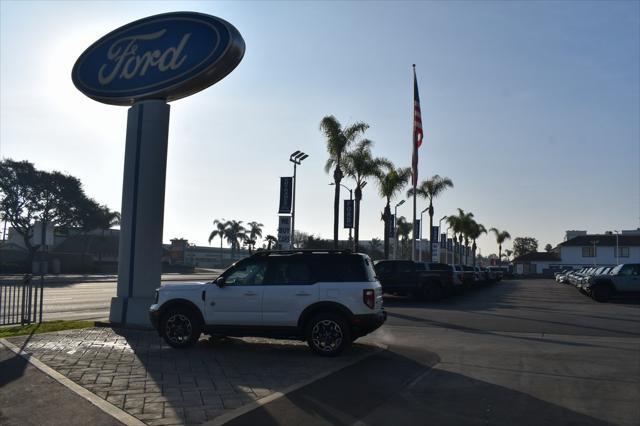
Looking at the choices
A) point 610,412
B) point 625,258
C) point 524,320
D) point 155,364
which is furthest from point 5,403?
point 625,258

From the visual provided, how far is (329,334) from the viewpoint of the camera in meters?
11.2

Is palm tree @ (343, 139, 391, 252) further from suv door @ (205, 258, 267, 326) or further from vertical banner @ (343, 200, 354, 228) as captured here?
suv door @ (205, 258, 267, 326)

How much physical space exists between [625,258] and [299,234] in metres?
47.9

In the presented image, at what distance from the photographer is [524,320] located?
19453mm

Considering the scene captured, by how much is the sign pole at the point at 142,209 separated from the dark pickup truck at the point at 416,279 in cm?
1443

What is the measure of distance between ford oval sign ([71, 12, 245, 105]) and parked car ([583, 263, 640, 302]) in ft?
73.9

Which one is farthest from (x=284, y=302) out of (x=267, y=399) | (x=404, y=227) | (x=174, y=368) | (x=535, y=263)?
(x=535, y=263)

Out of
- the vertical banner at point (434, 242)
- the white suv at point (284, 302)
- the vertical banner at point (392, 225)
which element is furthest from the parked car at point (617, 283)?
the vertical banner at point (434, 242)

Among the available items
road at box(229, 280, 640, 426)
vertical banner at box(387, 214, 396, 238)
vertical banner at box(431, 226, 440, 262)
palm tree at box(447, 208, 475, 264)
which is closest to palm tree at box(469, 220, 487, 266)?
palm tree at box(447, 208, 475, 264)

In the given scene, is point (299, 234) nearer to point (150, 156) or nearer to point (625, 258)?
point (625, 258)

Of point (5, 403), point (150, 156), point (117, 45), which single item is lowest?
point (5, 403)

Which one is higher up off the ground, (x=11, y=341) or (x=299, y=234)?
(x=299, y=234)

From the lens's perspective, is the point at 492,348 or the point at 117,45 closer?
the point at 492,348

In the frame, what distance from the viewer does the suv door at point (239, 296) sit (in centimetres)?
1162
